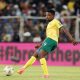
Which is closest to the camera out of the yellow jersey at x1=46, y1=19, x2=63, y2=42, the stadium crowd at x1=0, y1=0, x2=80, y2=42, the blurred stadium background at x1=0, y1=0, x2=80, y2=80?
the yellow jersey at x1=46, y1=19, x2=63, y2=42

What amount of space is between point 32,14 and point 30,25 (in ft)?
3.79

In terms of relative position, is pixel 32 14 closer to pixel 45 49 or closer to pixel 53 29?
pixel 53 29

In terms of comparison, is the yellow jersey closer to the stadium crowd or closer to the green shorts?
the green shorts

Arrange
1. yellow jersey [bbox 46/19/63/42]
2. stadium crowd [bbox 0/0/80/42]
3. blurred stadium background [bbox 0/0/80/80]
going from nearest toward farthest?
yellow jersey [bbox 46/19/63/42]
blurred stadium background [bbox 0/0/80/80]
stadium crowd [bbox 0/0/80/42]

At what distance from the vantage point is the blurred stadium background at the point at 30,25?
23500 mm

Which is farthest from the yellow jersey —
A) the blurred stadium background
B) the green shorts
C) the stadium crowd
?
the stadium crowd

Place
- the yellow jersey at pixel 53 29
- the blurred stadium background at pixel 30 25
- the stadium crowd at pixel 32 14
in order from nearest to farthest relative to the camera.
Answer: the yellow jersey at pixel 53 29 → the blurred stadium background at pixel 30 25 → the stadium crowd at pixel 32 14

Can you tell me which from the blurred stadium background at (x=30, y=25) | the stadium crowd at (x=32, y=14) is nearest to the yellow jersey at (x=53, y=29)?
the blurred stadium background at (x=30, y=25)

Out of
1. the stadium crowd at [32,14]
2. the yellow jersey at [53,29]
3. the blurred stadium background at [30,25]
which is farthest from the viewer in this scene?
the stadium crowd at [32,14]

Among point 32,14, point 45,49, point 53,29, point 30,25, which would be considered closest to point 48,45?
point 45,49

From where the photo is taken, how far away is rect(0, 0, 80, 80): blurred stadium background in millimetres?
23500

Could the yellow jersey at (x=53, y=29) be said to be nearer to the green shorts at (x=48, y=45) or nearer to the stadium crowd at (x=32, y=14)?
the green shorts at (x=48, y=45)

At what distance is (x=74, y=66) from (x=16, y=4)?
212 inches

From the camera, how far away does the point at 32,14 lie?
2570 centimetres
